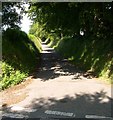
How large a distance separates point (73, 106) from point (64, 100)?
0.88 m

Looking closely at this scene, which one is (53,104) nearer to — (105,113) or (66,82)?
Result: (105,113)

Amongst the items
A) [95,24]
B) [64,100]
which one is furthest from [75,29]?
[64,100]

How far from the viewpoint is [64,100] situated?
33.7 ft

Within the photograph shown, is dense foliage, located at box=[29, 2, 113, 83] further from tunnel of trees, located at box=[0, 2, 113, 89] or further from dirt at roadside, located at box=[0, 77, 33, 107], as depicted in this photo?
dirt at roadside, located at box=[0, 77, 33, 107]

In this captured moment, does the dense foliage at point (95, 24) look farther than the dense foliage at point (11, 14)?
No

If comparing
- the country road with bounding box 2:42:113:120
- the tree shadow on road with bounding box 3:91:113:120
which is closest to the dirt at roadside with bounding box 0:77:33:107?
the country road with bounding box 2:42:113:120

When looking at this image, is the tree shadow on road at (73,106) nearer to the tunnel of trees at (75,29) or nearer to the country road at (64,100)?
the country road at (64,100)

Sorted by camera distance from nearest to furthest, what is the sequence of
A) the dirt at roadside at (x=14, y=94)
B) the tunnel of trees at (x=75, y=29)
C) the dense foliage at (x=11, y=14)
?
1. the dirt at roadside at (x=14, y=94)
2. the tunnel of trees at (x=75, y=29)
3. the dense foliage at (x=11, y=14)

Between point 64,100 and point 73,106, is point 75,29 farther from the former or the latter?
point 73,106

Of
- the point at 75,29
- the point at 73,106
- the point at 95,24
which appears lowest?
the point at 73,106

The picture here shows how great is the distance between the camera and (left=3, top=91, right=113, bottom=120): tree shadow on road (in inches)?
339

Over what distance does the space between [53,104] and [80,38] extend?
64.0 feet

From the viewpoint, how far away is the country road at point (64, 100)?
28.5 ft

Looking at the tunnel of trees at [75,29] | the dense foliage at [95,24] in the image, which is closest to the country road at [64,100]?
the tunnel of trees at [75,29]
